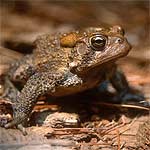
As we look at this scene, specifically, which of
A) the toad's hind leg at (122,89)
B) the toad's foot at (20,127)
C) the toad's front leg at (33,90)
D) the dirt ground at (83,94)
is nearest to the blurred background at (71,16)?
the dirt ground at (83,94)

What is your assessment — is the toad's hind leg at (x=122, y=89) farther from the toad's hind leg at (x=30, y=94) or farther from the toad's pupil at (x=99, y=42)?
the toad's hind leg at (x=30, y=94)

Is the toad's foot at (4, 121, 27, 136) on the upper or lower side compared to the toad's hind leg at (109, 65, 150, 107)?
lower

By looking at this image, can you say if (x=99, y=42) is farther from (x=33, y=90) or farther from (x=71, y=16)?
(x=71, y=16)

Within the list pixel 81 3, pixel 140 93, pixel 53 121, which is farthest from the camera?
pixel 81 3

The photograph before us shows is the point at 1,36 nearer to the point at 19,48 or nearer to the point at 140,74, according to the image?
the point at 19,48

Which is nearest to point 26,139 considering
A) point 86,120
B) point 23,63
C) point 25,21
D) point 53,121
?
point 53,121

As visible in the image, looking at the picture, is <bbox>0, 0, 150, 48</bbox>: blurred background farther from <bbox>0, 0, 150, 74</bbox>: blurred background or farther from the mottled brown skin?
the mottled brown skin

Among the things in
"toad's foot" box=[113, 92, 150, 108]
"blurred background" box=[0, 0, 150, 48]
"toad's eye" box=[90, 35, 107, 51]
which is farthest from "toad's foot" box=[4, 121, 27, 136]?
"blurred background" box=[0, 0, 150, 48]
